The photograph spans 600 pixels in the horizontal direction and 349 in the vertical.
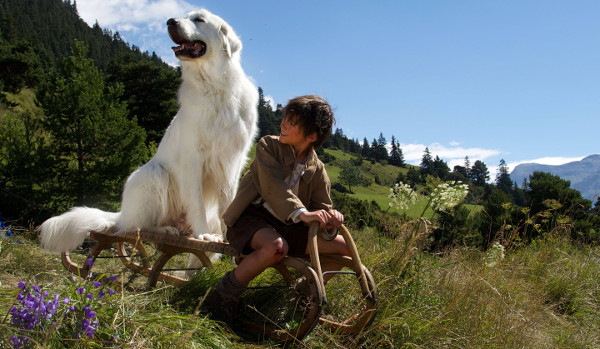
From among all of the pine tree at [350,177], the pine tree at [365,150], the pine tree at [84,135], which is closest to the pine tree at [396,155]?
the pine tree at [365,150]

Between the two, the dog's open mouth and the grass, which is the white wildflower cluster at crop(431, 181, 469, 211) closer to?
the grass

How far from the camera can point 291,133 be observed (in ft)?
9.34

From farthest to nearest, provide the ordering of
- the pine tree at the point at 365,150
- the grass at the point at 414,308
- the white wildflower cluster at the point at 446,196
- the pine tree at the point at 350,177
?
1. the pine tree at the point at 365,150
2. the pine tree at the point at 350,177
3. the white wildflower cluster at the point at 446,196
4. the grass at the point at 414,308

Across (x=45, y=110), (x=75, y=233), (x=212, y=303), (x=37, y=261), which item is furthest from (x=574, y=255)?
(x=45, y=110)

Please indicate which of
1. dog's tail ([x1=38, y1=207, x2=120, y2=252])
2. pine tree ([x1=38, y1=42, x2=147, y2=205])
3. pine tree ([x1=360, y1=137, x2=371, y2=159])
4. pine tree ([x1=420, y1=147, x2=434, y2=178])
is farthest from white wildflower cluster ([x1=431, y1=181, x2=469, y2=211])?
pine tree ([x1=360, y1=137, x2=371, y2=159])

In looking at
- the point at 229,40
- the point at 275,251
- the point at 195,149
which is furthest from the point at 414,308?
the point at 229,40

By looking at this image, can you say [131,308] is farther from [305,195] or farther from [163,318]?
[305,195]

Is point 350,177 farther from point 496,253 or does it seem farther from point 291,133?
point 291,133

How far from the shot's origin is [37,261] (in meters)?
4.55

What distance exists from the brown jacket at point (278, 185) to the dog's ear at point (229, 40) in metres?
1.11

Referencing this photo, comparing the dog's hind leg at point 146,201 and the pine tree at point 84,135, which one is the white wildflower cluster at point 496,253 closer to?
the dog's hind leg at point 146,201

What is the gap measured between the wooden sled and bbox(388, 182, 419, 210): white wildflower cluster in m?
0.79

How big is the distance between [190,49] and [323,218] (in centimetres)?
195

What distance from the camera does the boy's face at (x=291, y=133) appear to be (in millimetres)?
2830
